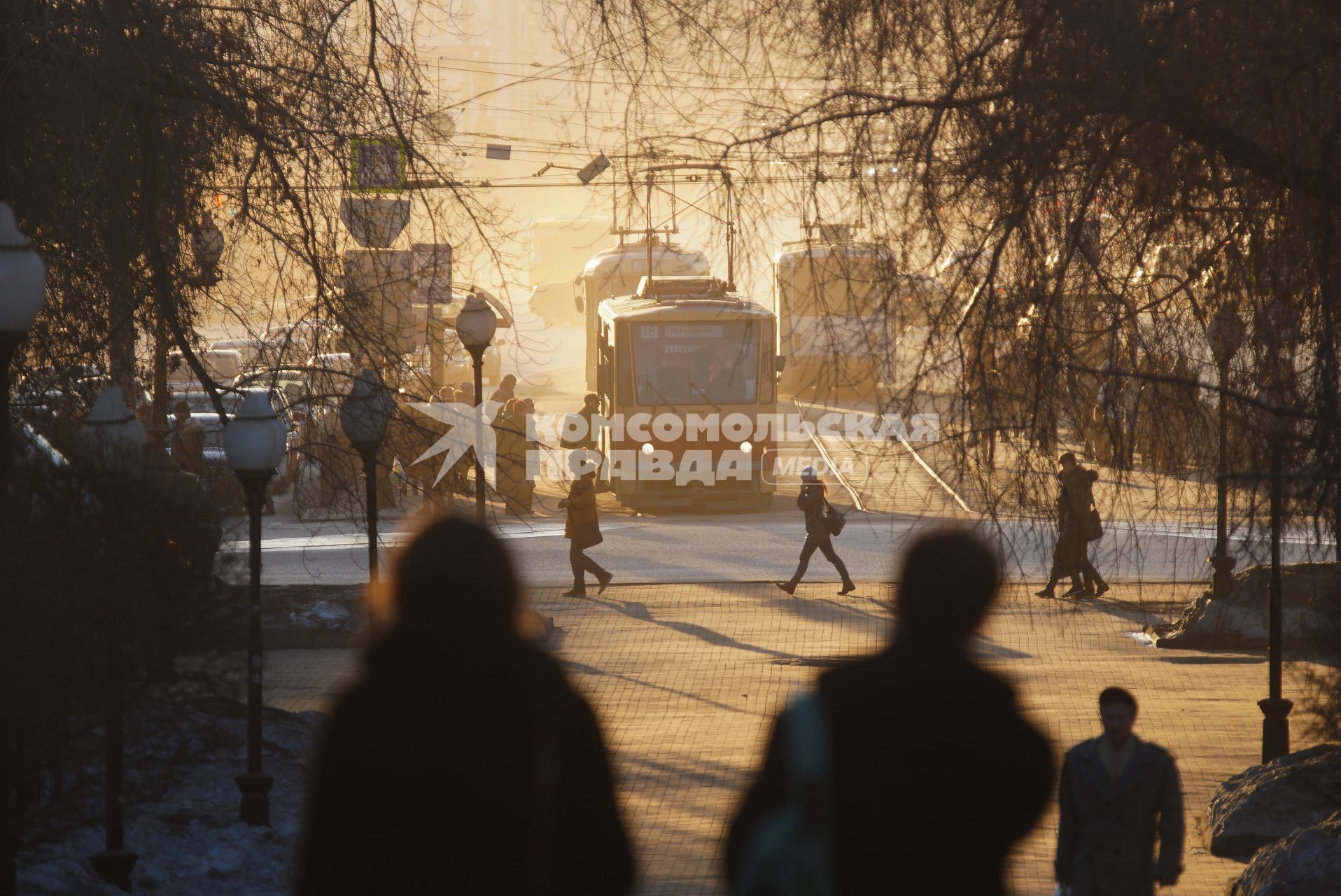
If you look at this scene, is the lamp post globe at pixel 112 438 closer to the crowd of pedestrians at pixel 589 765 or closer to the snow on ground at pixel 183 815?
the snow on ground at pixel 183 815

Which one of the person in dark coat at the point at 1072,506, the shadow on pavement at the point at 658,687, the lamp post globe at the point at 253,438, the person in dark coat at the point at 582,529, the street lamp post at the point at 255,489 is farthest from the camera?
the person in dark coat at the point at 582,529

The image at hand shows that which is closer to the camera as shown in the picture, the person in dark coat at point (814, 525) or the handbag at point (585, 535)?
the person in dark coat at point (814, 525)

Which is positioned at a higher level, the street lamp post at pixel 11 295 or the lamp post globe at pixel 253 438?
the street lamp post at pixel 11 295

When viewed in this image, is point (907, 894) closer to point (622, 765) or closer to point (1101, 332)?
point (1101, 332)

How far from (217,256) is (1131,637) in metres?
10.3

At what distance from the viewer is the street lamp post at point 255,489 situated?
8539 mm

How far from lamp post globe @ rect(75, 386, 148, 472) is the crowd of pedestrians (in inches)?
166

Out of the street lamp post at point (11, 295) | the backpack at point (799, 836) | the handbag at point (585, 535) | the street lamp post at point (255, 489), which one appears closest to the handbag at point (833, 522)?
the handbag at point (585, 535)

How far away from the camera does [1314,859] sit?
6.69 m

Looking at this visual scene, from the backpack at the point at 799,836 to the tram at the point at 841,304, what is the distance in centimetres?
407

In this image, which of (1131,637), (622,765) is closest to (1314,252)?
(622,765)

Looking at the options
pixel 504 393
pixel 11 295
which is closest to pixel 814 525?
pixel 504 393

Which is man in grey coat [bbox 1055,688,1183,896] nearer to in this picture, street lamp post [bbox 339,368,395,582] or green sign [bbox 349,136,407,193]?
street lamp post [bbox 339,368,395,582]

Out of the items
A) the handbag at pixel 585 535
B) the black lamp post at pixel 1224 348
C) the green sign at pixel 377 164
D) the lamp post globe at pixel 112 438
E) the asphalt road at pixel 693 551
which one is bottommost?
the asphalt road at pixel 693 551
